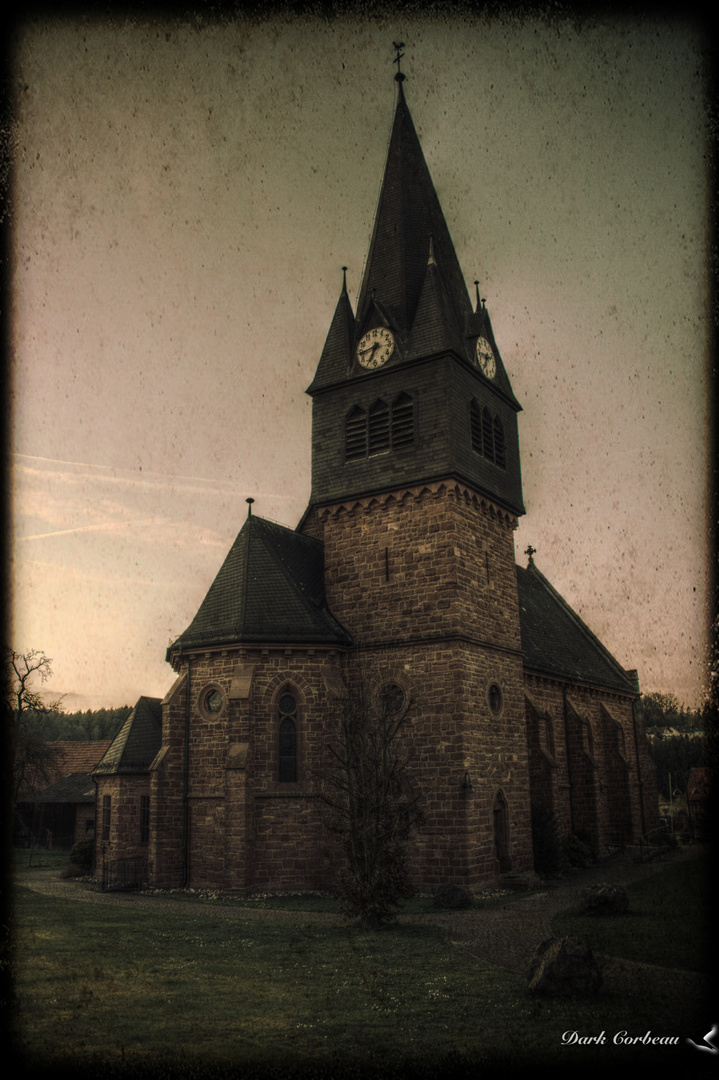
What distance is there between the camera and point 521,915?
60.7 ft

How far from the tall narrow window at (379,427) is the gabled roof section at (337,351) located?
2.05m

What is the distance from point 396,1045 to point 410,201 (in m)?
29.1

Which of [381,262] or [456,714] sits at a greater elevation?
[381,262]

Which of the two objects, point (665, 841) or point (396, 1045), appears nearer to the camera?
point (396, 1045)

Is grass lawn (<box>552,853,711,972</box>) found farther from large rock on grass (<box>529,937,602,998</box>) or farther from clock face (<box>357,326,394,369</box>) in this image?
clock face (<box>357,326,394,369</box>)

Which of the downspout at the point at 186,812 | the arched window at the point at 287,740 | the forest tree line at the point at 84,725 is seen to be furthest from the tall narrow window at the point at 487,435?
the forest tree line at the point at 84,725

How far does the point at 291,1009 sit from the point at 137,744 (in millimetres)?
21100

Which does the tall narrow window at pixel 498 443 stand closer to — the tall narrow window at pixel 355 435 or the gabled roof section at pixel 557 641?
the tall narrow window at pixel 355 435

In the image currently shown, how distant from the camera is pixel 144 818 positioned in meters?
28.2

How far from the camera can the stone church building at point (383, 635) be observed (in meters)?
23.1

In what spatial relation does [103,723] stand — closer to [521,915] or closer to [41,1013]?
[521,915]

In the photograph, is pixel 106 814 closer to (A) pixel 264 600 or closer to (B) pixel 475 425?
(A) pixel 264 600

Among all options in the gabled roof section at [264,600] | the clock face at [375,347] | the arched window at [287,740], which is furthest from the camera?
the clock face at [375,347]

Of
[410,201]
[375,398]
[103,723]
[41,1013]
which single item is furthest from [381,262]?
[103,723]
